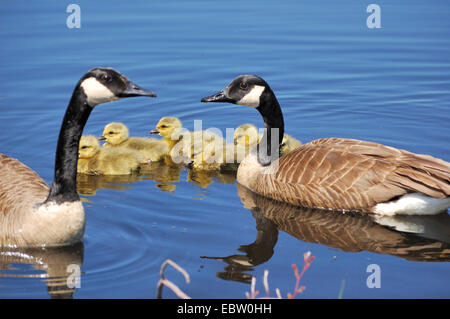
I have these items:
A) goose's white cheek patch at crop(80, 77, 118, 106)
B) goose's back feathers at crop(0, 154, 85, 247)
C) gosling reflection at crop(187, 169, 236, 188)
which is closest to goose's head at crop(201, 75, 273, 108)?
gosling reflection at crop(187, 169, 236, 188)

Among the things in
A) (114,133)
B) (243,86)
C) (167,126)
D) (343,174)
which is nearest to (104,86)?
(243,86)

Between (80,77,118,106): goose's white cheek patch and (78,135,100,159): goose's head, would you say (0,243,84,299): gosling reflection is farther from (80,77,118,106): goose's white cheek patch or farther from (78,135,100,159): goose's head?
(78,135,100,159): goose's head

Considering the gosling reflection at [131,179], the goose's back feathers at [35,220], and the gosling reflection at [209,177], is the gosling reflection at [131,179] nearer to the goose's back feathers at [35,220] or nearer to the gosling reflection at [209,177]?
the gosling reflection at [209,177]

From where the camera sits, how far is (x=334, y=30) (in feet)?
46.1

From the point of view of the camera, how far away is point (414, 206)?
7602mm

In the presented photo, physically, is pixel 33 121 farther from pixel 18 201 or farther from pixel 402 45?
pixel 402 45

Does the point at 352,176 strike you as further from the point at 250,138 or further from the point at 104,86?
the point at 104,86

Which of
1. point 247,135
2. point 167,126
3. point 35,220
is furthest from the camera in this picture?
point 167,126

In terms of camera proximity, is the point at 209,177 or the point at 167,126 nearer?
the point at 209,177

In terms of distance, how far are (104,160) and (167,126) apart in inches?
43.8

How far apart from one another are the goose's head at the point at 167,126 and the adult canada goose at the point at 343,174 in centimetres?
126

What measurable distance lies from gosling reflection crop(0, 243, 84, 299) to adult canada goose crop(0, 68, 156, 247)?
0.08m

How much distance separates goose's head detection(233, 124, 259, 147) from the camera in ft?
30.9

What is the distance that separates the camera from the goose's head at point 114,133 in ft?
30.9
